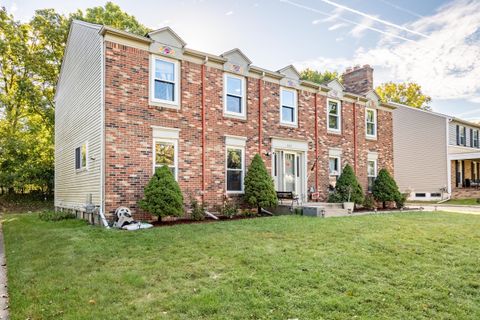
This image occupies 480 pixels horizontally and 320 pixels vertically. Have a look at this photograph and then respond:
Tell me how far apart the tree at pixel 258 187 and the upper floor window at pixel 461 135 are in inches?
851

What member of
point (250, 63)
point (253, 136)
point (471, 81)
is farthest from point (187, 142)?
point (471, 81)

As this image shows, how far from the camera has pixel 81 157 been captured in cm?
1219

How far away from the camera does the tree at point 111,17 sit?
24109 millimetres

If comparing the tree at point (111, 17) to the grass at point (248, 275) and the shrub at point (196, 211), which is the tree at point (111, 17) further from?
the grass at point (248, 275)

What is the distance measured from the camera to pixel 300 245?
663 centimetres

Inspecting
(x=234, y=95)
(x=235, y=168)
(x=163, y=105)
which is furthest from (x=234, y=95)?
(x=163, y=105)

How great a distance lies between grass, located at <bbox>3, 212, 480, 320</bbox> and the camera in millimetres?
3824

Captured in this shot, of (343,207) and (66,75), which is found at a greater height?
(66,75)

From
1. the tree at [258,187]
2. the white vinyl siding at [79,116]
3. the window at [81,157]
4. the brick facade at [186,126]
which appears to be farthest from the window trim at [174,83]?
the tree at [258,187]

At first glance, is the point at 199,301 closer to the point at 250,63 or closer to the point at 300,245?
the point at 300,245

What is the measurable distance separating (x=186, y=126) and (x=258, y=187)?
11.0ft

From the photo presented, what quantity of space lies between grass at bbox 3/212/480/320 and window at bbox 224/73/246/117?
A: 19.2 feet

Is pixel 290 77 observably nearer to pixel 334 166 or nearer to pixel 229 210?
pixel 334 166

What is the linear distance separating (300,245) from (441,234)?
3770 millimetres
